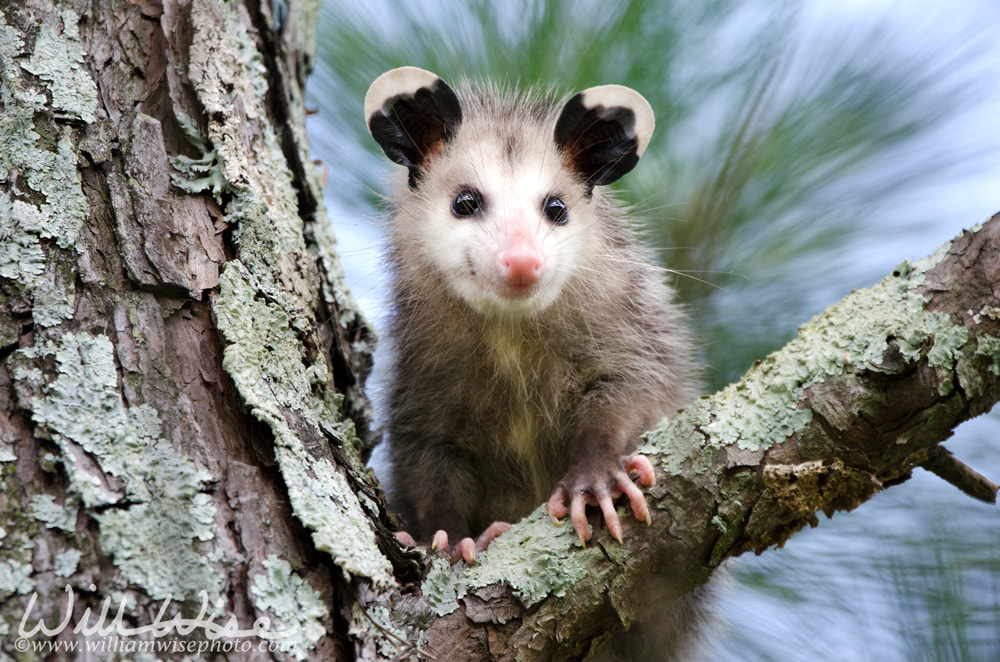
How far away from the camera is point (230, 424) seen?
1.61 m

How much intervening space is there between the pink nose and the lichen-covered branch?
0.53 m

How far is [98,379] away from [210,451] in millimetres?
236

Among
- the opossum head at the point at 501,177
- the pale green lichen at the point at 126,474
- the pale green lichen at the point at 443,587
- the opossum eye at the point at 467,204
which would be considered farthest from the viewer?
the opossum eye at the point at 467,204

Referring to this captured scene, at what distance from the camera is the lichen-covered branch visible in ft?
5.14

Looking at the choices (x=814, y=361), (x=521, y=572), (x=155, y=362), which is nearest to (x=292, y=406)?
(x=155, y=362)

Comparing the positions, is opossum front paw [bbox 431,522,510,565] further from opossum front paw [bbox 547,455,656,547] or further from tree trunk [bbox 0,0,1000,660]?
opossum front paw [bbox 547,455,656,547]

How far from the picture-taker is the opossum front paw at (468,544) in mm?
1843

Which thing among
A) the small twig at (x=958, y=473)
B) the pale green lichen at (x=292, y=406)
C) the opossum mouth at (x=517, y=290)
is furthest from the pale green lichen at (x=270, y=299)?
the small twig at (x=958, y=473)

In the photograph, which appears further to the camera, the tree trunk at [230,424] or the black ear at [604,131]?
the black ear at [604,131]

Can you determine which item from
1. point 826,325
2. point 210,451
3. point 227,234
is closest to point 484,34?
point 227,234

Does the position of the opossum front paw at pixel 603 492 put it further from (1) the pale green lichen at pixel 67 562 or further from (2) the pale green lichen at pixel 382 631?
(1) the pale green lichen at pixel 67 562

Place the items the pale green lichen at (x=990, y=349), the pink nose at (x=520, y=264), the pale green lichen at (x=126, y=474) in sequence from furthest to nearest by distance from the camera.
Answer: the pink nose at (x=520, y=264), the pale green lichen at (x=990, y=349), the pale green lichen at (x=126, y=474)

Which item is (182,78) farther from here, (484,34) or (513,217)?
(484,34)

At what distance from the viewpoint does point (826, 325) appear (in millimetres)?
1746
